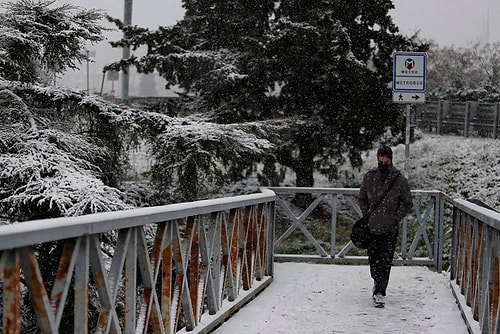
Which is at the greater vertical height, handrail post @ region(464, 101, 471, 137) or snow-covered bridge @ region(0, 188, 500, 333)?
handrail post @ region(464, 101, 471, 137)

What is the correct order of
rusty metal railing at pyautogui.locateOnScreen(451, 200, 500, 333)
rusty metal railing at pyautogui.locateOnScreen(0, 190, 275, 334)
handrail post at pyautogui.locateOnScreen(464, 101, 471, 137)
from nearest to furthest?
rusty metal railing at pyautogui.locateOnScreen(0, 190, 275, 334)
rusty metal railing at pyautogui.locateOnScreen(451, 200, 500, 333)
handrail post at pyautogui.locateOnScreen(464, 101, 471, 137)

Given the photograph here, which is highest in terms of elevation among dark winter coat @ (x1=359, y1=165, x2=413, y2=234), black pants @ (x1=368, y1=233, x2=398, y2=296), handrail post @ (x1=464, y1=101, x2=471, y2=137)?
handrail post @ (x1=464, y1=101, x2=471, y2=137)

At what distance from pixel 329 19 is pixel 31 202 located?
11.4 metres

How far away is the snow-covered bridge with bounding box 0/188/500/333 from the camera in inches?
124

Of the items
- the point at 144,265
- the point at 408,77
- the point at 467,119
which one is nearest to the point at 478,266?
the point at 144,265

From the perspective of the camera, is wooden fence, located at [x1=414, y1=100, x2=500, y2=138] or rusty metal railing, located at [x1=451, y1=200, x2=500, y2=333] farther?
wooden fence, located at [x1=414, y1=100, x2=500, y2=138]

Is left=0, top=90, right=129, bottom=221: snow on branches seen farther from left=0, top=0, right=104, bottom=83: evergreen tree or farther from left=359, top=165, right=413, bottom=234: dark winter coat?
left=359, top=165, right=413, bottom=234: dark winter coat

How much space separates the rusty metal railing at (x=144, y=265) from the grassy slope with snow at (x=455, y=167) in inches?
506

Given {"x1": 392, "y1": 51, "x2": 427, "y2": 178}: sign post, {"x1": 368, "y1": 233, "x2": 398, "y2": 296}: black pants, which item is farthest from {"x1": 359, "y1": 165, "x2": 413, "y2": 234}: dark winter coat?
{"x1": 392, "y1": 51, "x2": 427, "y2": 178}: sign post

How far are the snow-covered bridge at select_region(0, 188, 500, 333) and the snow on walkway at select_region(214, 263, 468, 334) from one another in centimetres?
2

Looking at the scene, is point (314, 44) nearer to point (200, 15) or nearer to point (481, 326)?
point (200, 15)

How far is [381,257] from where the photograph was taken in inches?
287

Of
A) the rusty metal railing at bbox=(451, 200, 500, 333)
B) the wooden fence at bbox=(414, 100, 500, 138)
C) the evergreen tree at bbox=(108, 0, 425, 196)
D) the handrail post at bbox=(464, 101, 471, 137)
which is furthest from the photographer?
the handrail post at bbox=(464, 101, 471, 137)

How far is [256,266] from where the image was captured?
7883 mm
